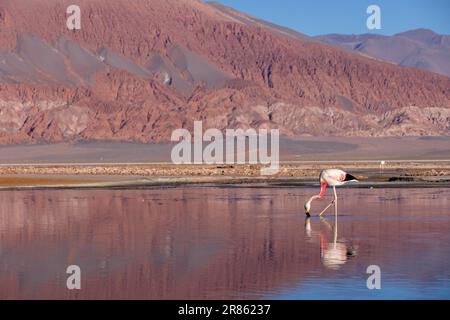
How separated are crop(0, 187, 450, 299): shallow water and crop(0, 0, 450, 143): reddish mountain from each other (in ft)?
368

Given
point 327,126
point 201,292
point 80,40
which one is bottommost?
point 201,292

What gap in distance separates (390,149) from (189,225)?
104 meters

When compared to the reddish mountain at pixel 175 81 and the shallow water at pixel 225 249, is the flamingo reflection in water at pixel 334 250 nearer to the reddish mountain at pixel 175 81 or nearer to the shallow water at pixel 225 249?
the shallow water at pixel 225 249

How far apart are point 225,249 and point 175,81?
15451 centimetres

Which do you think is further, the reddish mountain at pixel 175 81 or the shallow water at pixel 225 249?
the reddish mountain at pixel 175 81

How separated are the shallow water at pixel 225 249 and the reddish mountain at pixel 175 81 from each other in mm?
112076

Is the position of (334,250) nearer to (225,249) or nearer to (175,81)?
(225,249)

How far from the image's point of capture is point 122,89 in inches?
6393

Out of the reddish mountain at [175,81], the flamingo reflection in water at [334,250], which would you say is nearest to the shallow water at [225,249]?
the flamingo reflection in water at [334,250]

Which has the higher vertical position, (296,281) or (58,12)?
(58,12)

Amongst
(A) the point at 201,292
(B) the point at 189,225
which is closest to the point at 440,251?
(A) the point at 201,292

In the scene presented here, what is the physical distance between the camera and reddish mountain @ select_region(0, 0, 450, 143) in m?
151

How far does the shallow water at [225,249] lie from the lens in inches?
625

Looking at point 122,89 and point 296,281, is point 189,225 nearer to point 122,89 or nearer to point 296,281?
point 296,281
